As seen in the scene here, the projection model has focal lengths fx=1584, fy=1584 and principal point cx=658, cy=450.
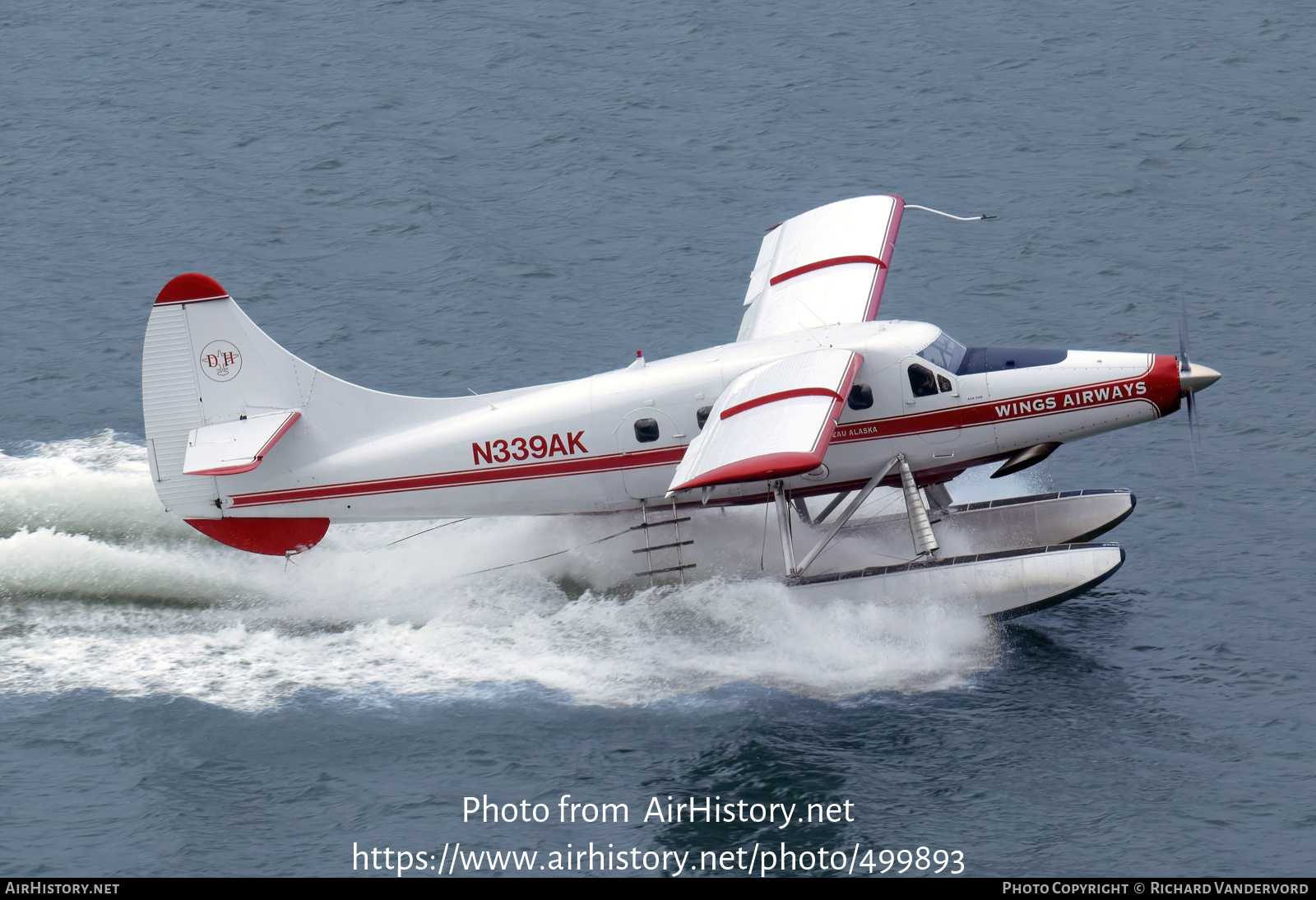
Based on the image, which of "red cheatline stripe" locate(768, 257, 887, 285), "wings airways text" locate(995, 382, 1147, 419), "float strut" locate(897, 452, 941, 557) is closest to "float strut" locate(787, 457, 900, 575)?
"float strut" locate(897, 452, 941, 557)

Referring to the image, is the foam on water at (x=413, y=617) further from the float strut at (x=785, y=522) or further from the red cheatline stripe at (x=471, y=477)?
the red cheatline stripe at (x=471, y=477)

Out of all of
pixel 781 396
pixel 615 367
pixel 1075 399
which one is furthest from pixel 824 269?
pixel 615 367

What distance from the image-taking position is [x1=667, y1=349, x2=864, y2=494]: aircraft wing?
65.0ft

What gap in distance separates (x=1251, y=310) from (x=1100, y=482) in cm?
731

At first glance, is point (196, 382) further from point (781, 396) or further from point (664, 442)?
point (781, 396)

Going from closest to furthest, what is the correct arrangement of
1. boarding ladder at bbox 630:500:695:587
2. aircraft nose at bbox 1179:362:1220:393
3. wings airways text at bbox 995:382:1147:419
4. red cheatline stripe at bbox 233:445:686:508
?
1. aircraft nose at bbox 1179:362:1220:393
2. wings airways text at bbox 995:382:1147:419
3. red cheatline stripe at bbox 233:445:686:508
4. boarding ladder at bbox 630:500:695:587

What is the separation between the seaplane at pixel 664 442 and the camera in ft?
76.0

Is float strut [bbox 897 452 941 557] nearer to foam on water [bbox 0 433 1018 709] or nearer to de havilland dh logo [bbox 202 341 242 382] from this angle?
foam on water [bbox 0 433 1018 709]

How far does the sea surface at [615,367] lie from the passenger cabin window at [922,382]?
11.2 ft

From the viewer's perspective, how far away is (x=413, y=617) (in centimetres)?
2422

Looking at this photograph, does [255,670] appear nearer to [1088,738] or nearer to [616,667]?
[616,667]

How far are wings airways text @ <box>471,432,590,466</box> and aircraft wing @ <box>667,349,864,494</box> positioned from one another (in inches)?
87.5

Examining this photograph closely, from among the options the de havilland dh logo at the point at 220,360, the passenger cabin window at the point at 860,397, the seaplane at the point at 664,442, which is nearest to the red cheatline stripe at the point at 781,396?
the seaplane at the point at 664,442

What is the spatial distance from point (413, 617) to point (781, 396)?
6.84 metres
